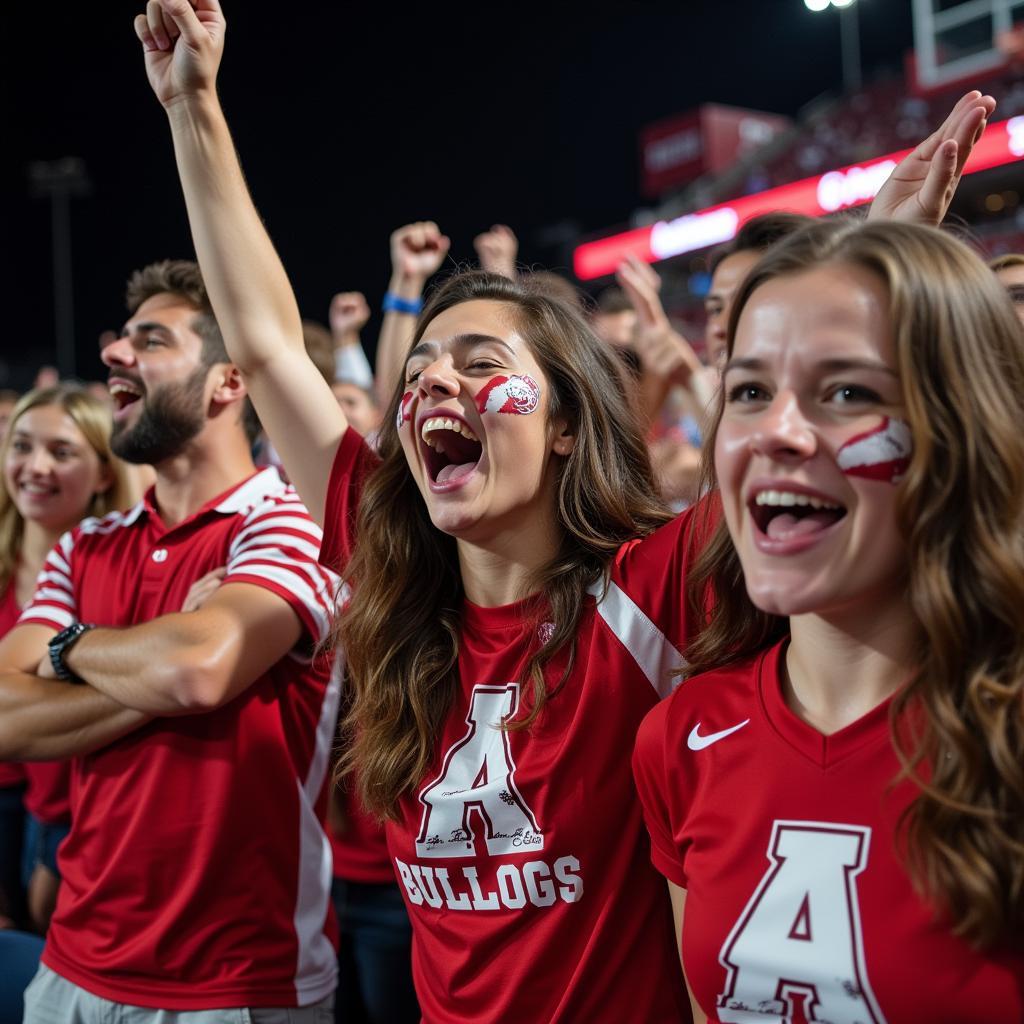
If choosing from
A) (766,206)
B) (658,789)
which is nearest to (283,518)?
(658,789)

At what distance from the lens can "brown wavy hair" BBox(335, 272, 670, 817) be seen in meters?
1.81

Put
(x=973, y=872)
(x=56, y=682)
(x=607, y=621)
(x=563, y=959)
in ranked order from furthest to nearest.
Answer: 1. (x=56, y=682)
2. (x=607, y=621)
3. (x=563, y=959)
4. (x=973, y=872)

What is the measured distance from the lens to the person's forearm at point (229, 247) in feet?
6.98

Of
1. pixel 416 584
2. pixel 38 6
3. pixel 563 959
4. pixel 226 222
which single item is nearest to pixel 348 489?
pixel 416 584

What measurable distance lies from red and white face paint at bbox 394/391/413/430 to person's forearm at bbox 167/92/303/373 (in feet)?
1.04

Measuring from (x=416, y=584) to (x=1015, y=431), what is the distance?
105 cm

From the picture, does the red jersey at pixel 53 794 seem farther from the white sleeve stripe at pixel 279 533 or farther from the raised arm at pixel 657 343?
the raised arm at pixel 657 343

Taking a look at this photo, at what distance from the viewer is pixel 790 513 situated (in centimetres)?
134

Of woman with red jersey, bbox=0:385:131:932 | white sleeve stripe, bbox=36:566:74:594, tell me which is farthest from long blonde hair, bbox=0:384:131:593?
white sleeve stripe, bbox=36:566:74:594

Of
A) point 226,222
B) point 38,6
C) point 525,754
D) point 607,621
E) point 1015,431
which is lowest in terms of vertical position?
point 525,754

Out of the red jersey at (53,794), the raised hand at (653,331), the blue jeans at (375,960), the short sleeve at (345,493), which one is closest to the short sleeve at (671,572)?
the short sleeve at (345,493)

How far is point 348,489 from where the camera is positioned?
2.12 metres

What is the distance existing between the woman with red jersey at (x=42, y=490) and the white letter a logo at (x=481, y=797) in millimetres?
1871

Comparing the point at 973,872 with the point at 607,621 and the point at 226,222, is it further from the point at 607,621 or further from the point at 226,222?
the point at 226,222
